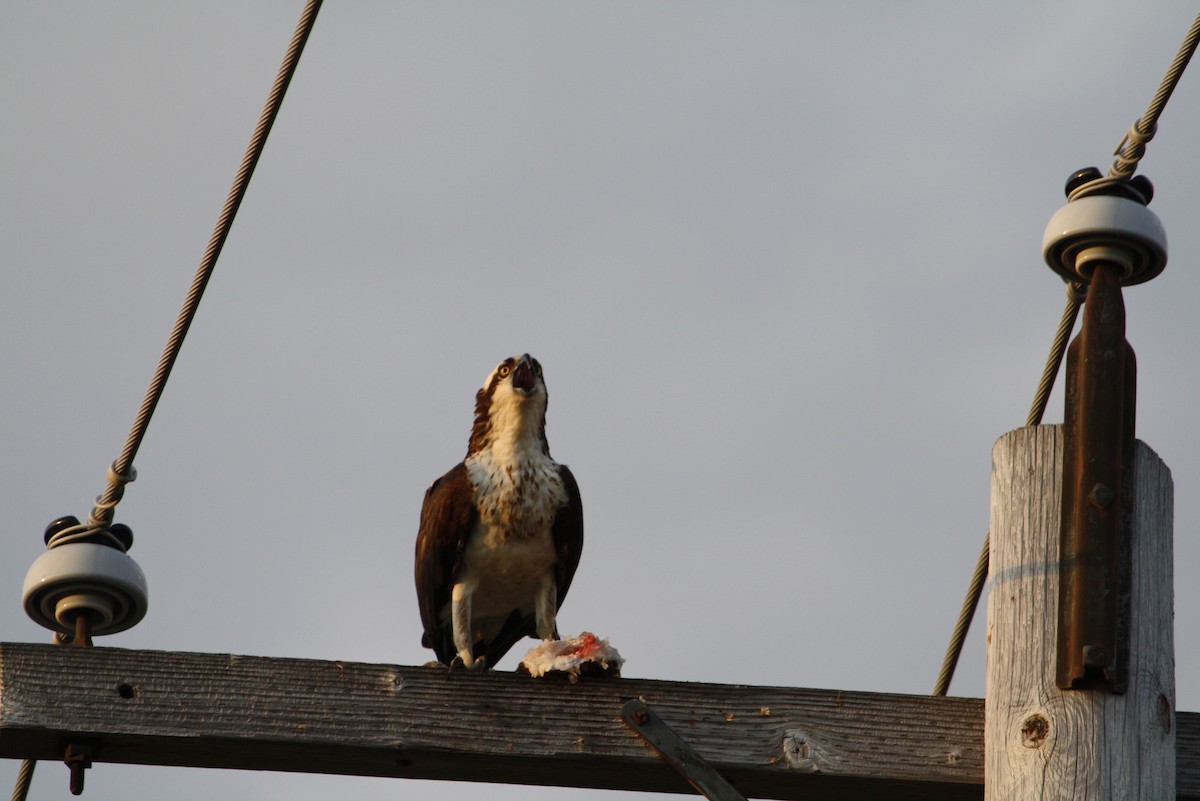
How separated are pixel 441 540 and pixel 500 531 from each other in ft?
0.75

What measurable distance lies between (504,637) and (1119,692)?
11.3ft

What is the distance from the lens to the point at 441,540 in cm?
605

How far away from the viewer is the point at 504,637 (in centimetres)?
666

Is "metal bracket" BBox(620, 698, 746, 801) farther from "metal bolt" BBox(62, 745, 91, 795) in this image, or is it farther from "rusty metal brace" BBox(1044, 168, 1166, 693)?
"metal bolt" BBox(62, 745, 91, 795)

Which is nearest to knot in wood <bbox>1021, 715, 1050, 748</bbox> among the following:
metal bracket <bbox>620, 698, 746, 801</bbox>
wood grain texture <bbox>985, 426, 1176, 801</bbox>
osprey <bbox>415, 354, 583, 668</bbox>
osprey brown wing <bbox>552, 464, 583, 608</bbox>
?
wood grain texture <bbox>985, 426, 1176, 801</bbox>

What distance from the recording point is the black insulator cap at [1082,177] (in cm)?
402

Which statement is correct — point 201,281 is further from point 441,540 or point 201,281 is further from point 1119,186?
point 1119,186

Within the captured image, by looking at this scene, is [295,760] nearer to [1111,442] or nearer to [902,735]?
[902,735]

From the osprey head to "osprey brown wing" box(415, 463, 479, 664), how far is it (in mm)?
265

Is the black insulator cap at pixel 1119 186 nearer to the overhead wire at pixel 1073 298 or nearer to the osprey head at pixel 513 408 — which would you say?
the overhead wire at pixel 1073 298

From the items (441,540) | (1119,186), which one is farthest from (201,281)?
(1119,186)

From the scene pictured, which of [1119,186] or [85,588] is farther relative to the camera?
[85,588]

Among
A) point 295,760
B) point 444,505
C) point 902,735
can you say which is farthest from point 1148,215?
point 444,505

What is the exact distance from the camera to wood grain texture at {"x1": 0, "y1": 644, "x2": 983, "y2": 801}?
4.05 meters
